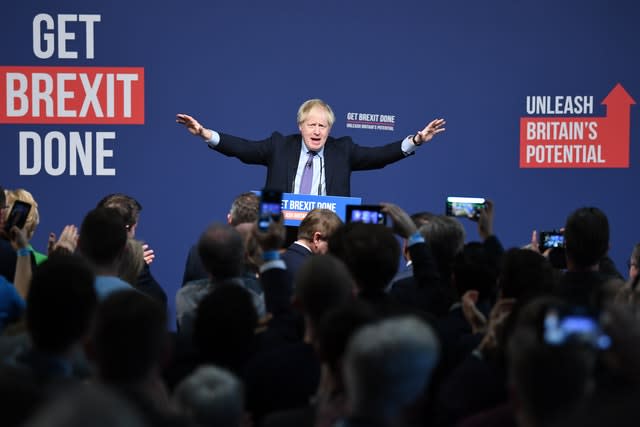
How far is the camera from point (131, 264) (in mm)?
3379

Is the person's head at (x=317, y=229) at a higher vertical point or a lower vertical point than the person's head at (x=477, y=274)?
higher

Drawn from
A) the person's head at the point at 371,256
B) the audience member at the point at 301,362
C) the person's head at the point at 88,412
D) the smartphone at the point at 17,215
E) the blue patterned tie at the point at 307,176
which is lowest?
the audience member at the point at 301,362

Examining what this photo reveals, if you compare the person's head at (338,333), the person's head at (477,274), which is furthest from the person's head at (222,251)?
the person's head at (338,333)

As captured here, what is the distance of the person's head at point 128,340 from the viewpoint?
171 cm

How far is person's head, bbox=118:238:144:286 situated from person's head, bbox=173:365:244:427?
61.5 inches

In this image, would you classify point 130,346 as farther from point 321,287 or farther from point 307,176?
point 307,176

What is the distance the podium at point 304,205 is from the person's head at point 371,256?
1839 millimetres

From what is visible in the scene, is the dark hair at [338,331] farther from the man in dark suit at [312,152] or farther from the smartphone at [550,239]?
the man in dark suit at [312,152]

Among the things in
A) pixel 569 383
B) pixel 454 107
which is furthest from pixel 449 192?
pixel 569 383

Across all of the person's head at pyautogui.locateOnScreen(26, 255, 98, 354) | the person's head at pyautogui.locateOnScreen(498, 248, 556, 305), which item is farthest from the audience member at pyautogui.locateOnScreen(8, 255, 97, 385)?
the person's head at pyautogui.locateOnScreen(498, 248, 556, 305)

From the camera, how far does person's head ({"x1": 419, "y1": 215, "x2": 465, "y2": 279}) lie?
3445 millimetres

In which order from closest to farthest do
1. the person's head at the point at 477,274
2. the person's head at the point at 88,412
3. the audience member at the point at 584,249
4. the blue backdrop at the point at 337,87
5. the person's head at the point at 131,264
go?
the person's head at the point at 88,412 < the person's head at the point at 477,274 < the audience member at the point at 584,249 < the person's head at the point at 131,264 < the blue backdrop at the point at 337,87

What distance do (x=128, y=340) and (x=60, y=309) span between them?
0.28 metres

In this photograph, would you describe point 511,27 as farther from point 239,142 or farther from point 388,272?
point 388,272
